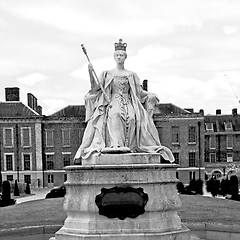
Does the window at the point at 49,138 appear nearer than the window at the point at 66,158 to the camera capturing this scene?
Yes

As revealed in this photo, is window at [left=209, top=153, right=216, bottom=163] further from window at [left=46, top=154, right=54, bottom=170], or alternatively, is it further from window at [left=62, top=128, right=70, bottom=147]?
window at [left=46, top=154, right=54, bottom=170]

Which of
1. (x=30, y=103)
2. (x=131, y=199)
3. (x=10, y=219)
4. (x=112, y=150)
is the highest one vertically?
(x=30, y=103)

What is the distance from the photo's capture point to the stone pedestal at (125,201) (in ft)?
38.0

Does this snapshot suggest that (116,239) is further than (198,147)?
No

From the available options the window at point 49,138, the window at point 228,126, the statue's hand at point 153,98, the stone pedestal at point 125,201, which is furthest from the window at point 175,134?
the stone pedestal at point 125,201

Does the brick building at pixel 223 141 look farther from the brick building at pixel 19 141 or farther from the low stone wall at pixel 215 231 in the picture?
the low stone wall at pixel 215 231

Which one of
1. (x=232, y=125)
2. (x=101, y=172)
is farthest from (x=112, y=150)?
(x=232, y=125)

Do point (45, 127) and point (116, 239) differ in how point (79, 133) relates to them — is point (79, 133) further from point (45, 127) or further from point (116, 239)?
point (116, 239)

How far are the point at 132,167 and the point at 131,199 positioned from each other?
640 millimetres

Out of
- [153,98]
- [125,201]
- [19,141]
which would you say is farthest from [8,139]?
[125,201]

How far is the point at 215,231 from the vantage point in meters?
15.5

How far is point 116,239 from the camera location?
37.5ft

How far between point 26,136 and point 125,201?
61.1 meters

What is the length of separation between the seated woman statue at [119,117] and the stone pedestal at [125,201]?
1.58 feet
